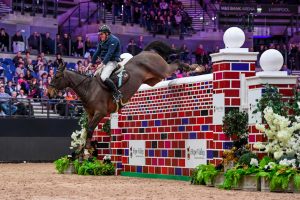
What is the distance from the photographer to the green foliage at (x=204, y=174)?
15336 mm

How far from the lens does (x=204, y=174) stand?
1555 centimetres

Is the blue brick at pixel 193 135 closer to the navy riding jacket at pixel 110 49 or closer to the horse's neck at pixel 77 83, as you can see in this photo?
the navy riding jacket at pixel 110 49

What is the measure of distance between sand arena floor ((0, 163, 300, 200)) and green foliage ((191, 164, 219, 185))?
9.0 inches

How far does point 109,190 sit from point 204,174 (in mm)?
1926

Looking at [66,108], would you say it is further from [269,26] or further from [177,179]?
[269,26]

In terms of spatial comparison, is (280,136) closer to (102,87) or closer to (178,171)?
(178,171)

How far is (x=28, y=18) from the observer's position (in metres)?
38.3

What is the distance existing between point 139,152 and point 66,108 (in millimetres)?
10092

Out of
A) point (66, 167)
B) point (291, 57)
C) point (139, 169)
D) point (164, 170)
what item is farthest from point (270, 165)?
point (291, 57)

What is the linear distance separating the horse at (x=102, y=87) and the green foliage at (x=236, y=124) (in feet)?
12.5

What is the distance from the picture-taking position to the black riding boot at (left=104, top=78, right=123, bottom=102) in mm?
18562

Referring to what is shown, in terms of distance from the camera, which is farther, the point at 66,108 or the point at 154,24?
the point at 154,24

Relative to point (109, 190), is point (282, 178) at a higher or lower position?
higher

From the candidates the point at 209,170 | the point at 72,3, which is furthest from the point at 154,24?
the point at 209,170
